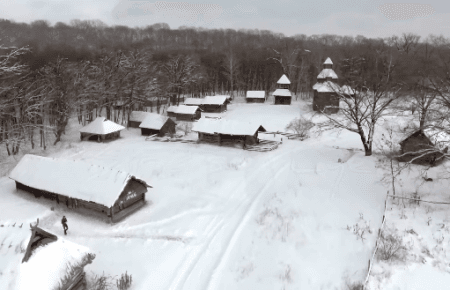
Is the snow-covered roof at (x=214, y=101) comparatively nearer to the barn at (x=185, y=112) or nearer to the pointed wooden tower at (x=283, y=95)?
the barn at (x=185, y=112)

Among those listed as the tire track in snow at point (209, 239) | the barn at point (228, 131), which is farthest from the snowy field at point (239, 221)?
the barn at point (228, 131)

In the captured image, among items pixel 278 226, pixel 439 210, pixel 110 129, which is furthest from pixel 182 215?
pixel 110 129

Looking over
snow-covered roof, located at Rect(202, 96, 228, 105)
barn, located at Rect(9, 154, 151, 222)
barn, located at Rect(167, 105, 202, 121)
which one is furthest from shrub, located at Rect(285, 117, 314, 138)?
barn, located at Rect(9, 154, 151, 222)

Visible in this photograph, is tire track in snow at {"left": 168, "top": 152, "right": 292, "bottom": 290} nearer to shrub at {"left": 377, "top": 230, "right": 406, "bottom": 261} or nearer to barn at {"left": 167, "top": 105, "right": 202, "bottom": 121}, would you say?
shrub at {"left": 377, "top": 230, "right": 406, "bottom": 261}

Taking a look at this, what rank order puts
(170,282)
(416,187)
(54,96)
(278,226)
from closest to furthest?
(170,282) → (278,226) → (416,187) → (54,96)

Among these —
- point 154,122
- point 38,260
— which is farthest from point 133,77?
point 38,260

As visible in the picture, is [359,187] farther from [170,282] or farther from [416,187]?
[170,282]
